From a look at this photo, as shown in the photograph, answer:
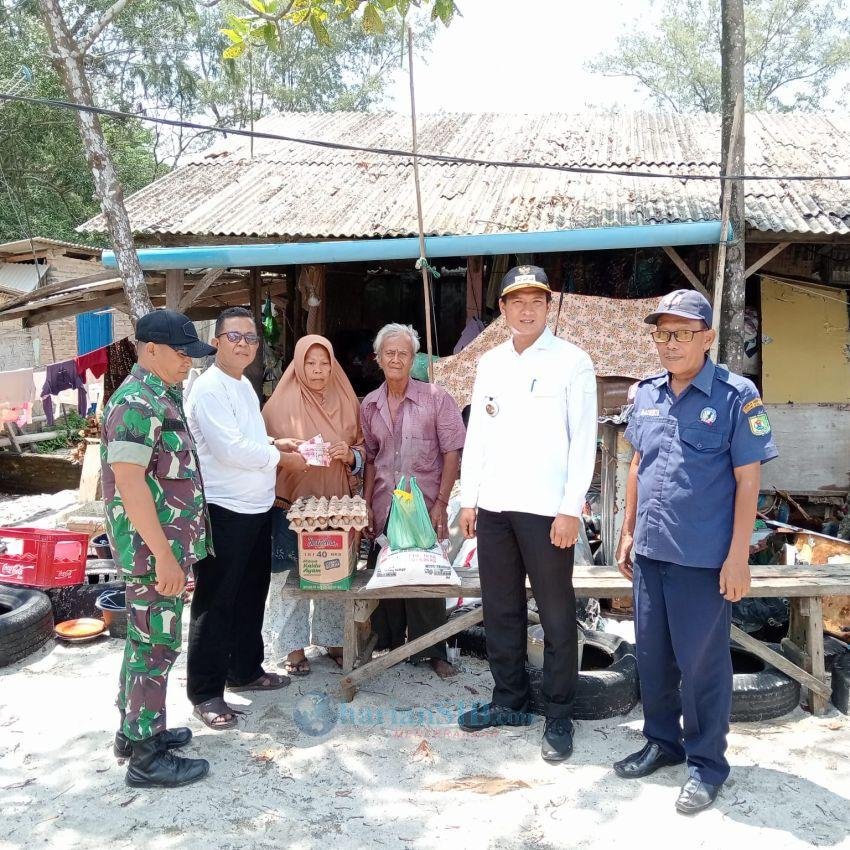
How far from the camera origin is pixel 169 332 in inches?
113

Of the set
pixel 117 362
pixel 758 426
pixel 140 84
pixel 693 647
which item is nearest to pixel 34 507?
pixel 117 362

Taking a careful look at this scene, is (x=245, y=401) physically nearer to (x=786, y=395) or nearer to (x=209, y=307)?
(x=786, y=395)

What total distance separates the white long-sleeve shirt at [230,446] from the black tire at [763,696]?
7.91 ft

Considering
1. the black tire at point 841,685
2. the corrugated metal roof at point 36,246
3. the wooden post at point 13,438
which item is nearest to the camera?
the black tire at point 841,685

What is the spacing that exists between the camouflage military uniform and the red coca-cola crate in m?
2.39

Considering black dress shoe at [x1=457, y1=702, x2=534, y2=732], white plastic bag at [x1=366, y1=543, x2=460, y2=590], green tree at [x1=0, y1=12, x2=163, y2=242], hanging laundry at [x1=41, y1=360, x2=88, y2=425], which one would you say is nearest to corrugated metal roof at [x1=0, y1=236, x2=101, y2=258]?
green tree at [x1=0, y1=12, x2=163, y2=242]

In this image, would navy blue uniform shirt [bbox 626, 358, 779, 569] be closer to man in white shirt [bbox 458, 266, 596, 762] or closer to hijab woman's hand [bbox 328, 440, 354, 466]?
man in white shirt [bbox 458, 266, 596, 762]

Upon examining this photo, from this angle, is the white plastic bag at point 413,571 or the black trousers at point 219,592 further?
the white plastic bag at point 413,571

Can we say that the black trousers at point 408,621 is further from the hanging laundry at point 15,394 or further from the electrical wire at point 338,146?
the hanging laundry at point 15,394

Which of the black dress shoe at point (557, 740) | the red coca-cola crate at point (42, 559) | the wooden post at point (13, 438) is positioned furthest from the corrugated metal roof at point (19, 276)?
the black dress shoe at point (557, 740)

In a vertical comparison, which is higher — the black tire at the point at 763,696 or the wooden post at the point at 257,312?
the wooden post at the point at 257,312

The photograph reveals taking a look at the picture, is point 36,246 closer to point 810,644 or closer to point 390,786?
point 390,786

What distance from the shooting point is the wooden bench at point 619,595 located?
143 inches

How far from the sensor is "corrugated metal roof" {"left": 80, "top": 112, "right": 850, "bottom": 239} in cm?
668
